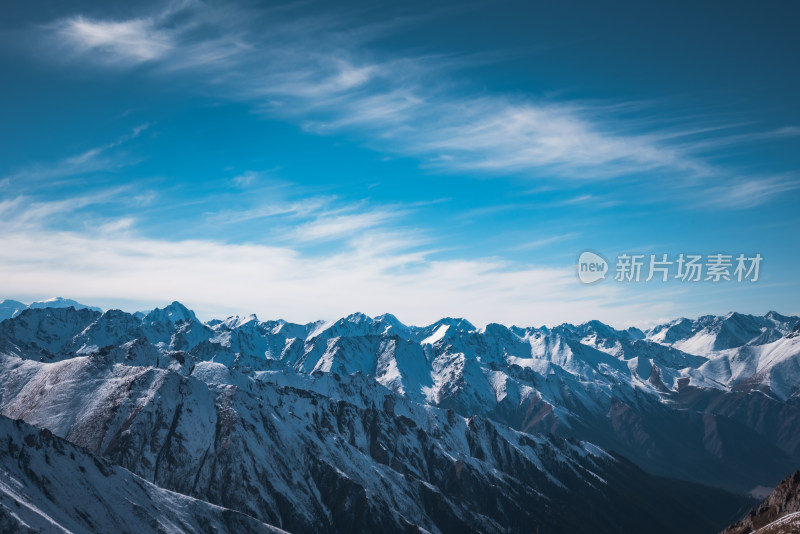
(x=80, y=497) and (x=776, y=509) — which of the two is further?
(x=80, y=497)

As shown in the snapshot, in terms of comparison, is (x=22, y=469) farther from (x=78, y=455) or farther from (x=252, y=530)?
(x=252, y=530)

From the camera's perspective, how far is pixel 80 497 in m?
166

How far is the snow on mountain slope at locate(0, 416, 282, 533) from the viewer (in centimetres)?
14838

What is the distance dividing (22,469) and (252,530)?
69132 mm

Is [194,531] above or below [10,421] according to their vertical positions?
below

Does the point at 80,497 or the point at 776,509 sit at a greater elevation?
the point at 776,509

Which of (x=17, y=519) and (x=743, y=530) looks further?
(x=743, y=530)

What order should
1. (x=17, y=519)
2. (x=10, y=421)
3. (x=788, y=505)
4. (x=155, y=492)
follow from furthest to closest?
(x=155, y=492)
(x=10, y=421)
(x=788, y=505)
(x=17, y=519)

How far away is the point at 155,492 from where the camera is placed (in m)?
189

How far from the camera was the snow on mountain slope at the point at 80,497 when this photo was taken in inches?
5842

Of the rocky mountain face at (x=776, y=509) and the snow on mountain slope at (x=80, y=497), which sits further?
the rocky mountain face at (x=776, y=509)

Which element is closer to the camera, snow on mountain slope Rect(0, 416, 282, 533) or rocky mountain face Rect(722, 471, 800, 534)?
snow on mountain slope Rect(0, 416, 282, 533)

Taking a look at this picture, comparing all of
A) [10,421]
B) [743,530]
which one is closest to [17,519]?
[10,421]

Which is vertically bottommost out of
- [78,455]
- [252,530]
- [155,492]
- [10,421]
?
[252,530]
